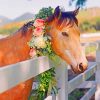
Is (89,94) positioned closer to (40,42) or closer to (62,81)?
(62,81)

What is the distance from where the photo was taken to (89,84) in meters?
5.57

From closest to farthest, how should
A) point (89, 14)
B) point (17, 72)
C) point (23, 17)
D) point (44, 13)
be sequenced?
point (17, 72) → point (44, 13) → point (23, 17) → point (89, 14)

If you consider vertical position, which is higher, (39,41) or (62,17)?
(62,17)

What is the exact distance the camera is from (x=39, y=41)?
2.57 meters

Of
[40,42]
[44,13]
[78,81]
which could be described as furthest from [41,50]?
[78,81]

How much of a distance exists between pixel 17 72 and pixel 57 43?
96cm

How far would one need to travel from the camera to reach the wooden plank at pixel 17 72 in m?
1.48

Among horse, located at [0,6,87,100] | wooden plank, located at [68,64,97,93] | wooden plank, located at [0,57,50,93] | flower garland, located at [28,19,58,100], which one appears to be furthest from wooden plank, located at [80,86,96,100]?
wooden plank, located at [0,57,50,93]

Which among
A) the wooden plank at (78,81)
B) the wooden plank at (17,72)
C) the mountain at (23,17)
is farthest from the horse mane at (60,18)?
the mountain at (23,17)

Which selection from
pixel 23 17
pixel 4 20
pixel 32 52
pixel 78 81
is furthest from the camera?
pixel 23 17

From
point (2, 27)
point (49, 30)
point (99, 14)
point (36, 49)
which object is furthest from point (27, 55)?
point (99, 14)

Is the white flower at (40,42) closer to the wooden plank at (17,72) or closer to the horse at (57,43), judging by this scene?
the horse at (57,43)

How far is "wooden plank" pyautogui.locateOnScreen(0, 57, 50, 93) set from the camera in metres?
1.48

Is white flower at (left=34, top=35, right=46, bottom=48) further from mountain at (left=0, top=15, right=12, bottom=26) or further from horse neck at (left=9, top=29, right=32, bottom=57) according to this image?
mountain at (left=0, top=15, right=12, bottom=26)
